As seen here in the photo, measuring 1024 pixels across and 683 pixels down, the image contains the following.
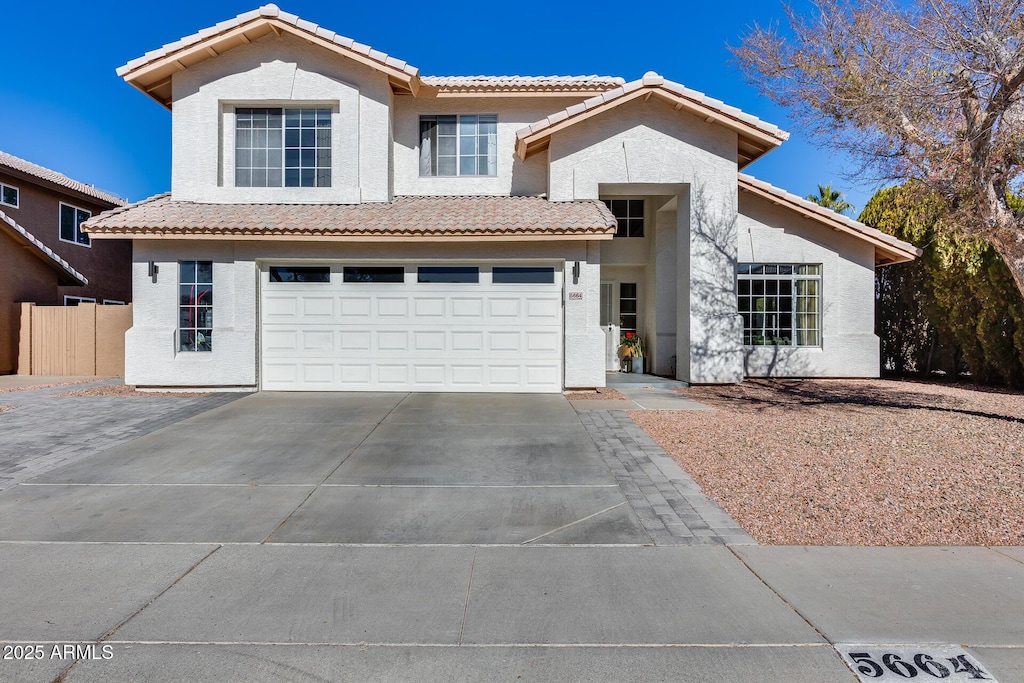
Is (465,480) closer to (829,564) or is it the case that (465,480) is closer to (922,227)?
(829,564)

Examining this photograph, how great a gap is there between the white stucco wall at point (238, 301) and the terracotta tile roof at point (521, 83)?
4167mm

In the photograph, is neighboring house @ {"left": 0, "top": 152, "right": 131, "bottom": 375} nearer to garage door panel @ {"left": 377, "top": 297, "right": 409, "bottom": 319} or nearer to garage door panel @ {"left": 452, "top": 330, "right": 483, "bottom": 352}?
garage door panel @ {"left": 377, "top": 297, "right": 409, "bottom": 319}

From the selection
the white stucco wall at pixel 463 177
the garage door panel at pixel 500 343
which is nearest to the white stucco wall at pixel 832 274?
the white stucco wall at pixel 463 177

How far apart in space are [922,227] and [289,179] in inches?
576

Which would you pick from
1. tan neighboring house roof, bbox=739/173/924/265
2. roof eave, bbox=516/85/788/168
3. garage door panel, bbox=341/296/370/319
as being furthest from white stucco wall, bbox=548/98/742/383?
garage door panel, bbox=341/296/370/319

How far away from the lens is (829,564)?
13.3 feet

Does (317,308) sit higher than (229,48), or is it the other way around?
(229,48)

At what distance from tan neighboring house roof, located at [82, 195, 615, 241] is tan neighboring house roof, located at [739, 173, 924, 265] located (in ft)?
14.1

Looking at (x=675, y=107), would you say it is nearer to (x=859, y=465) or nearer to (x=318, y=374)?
(x=859, y=465)

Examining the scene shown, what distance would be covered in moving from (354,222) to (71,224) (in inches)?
649

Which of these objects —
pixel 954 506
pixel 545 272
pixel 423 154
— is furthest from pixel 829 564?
pixel 423 154

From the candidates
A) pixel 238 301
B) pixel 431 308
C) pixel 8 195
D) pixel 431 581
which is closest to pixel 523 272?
pixel 431 308

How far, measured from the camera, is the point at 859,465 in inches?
251

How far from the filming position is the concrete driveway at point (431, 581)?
2977 mm
